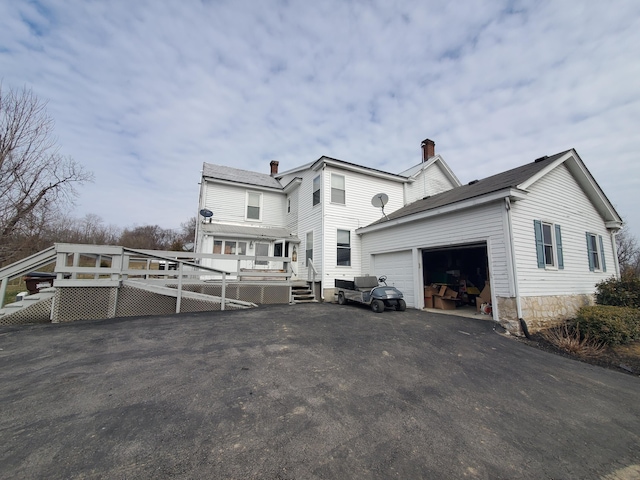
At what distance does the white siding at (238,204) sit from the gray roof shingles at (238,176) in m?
0.47

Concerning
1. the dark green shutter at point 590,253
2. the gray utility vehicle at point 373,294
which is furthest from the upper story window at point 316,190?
the dark green shutter at point 590,253

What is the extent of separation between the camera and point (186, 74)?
905cm

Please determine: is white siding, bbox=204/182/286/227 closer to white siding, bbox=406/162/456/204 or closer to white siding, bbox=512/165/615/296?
white siding, bbox=406/162/456/204

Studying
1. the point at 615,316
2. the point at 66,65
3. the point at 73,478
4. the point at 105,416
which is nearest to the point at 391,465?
the point at 73,478

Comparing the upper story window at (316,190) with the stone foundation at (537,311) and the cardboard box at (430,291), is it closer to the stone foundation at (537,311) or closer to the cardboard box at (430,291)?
the cardboard box at (430,291)

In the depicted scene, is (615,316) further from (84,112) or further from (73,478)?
(84,112)

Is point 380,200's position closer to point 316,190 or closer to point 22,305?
point 316,190

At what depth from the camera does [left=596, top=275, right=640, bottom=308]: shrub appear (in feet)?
30.1

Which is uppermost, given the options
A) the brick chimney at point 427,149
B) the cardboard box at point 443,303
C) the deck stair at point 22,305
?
the brick chimney at point 427,149

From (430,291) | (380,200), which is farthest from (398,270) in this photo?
(380,200)

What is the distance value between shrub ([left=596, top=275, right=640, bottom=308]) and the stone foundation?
2228 millimetres

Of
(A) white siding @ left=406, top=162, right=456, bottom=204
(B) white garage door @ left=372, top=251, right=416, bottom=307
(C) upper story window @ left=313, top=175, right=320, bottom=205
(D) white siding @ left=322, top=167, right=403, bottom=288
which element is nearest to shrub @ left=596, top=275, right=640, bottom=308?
(B) white garage door @ left=372, top=251, right=416, bottom=307

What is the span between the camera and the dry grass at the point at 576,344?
609cm

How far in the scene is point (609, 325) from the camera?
6.78 metres
